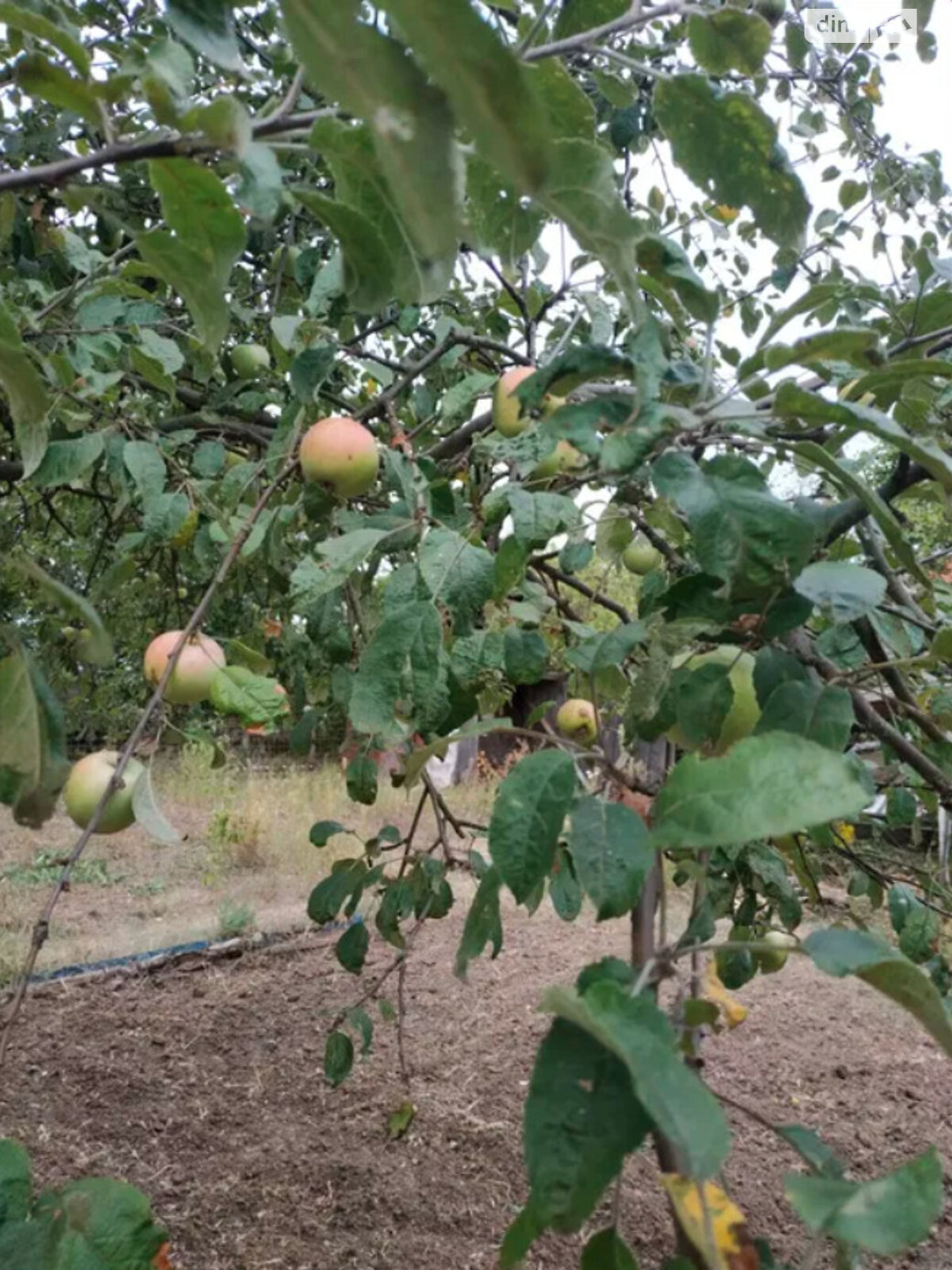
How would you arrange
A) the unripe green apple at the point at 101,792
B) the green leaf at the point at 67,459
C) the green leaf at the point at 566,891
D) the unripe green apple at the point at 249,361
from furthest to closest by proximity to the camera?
the unripe green apple at the point at 249,361, the green leaf at the point at 566,891, the green leaf at the point at 67,459, the unripe green apple at the point at 101,792

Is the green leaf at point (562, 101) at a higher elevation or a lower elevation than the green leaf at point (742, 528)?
higher

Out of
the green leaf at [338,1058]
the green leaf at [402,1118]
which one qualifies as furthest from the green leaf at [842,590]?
the green leaf at [402,1118]

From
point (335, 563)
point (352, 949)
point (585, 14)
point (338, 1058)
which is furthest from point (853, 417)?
point (338, 1058)

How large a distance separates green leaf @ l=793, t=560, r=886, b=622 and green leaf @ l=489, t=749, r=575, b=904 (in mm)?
189

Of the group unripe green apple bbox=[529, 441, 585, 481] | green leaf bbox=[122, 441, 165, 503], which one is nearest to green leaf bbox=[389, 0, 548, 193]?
unripe green apple bbox=[529, 441, 585, 481]

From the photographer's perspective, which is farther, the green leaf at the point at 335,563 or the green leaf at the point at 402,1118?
the green leaf at the point at 402,1118

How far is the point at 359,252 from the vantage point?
582 millimetres

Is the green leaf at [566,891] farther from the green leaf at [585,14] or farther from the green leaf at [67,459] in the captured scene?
the green leaf at [585,14]

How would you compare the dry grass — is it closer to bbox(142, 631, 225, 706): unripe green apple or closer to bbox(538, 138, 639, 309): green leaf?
bbox(142, 631, 225, 706): unripe green apple

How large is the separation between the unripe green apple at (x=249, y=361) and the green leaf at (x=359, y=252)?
129 centimetres

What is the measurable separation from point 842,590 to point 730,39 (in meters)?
0.38

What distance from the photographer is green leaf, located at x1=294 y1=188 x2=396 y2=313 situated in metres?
0.56

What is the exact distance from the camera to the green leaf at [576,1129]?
42cm

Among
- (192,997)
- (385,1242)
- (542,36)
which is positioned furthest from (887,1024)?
(542,36)
